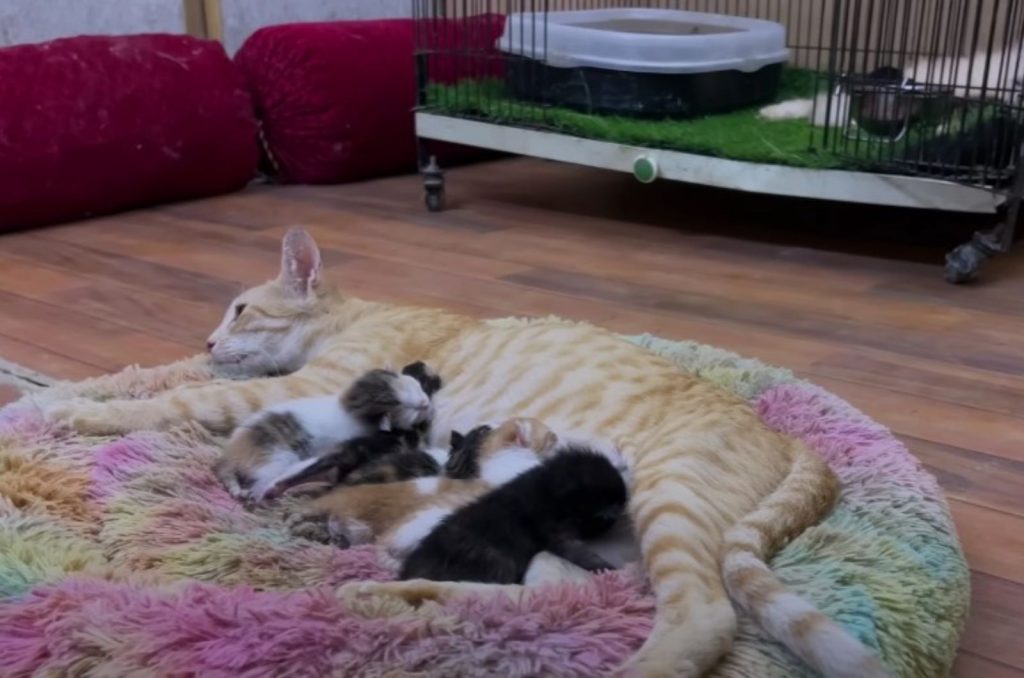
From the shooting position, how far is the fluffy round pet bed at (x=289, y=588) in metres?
1.17

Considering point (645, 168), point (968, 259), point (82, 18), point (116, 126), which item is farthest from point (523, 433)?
point (82, 18)

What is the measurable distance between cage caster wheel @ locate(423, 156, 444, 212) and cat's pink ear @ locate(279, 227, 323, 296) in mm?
1709

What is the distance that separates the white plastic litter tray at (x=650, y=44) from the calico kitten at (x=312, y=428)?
2.07 metres

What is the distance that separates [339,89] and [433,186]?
585mm

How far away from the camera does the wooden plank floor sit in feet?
6.47

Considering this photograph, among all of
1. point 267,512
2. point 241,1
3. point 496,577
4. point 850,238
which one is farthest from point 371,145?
point 496,577

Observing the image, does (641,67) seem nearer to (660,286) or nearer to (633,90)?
(633,90)

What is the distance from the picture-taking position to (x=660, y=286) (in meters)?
2.91

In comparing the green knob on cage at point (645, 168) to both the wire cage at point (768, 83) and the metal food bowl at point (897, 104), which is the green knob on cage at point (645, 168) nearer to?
the wire cage at point (768, 83)

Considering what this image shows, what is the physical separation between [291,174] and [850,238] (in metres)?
2.01

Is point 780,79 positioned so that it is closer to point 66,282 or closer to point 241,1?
point 241,1

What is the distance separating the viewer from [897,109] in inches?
118

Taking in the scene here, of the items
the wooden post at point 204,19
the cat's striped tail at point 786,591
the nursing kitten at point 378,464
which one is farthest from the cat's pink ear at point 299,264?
the wooden post at point 204,19

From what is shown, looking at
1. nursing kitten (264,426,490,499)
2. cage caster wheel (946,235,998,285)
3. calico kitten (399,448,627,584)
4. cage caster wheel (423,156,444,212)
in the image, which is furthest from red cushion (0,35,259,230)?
calico kitten (399,448,627,584)
